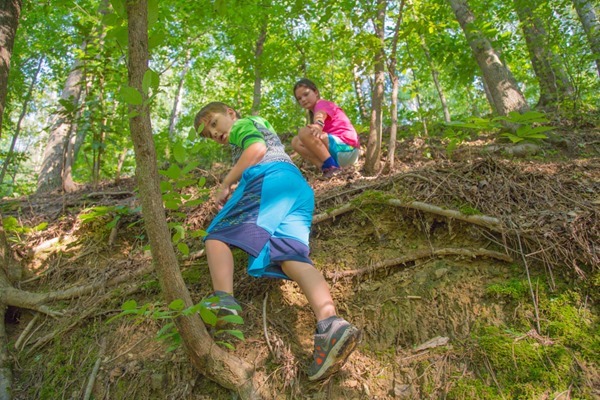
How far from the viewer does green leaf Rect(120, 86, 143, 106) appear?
134 centimetres

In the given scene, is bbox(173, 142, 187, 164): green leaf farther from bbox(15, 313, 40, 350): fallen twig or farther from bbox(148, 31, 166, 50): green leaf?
bbox(15, 313, 40, 350): fallen twig

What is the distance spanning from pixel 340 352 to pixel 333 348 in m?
0.04

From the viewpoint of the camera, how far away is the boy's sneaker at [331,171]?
13.6 ft

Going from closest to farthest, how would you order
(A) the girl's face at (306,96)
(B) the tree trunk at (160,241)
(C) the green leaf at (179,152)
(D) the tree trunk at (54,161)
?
1. (B) the tree trunk at (160,241)
2. (C) the green leaf at (179,152)
3. (A) the girl's face at (306,96)
4. (D) the tree trunk at (54,161)

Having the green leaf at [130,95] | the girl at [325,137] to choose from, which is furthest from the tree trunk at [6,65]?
the girl at [325,137]

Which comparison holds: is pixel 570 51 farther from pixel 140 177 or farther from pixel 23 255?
pixel 23 255

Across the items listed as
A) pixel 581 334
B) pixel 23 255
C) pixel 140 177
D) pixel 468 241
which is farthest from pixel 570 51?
pixel 23 255

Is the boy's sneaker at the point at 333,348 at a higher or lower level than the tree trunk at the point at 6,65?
lower

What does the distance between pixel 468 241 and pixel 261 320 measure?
59.9 inches

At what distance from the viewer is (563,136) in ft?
15.4

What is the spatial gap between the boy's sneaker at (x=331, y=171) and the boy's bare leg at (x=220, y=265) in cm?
200

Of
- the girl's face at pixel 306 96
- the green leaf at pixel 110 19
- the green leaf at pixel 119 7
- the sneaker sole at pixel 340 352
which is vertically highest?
the girl's face at pixel 306 96

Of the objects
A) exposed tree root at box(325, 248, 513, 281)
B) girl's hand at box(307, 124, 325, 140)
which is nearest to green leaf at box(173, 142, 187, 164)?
exposed tree root at box(325, 248, 513, 281)

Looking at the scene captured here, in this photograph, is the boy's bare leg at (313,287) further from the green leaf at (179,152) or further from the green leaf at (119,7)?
the green leaf at (119,7)
